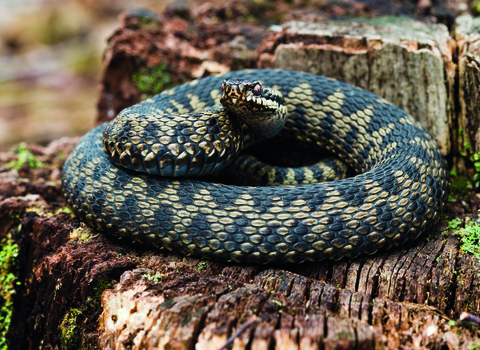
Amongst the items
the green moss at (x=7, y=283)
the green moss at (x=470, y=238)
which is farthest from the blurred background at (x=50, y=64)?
the green moss at (x=470, y=238)

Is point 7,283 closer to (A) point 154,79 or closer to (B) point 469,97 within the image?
(A) point 154,79

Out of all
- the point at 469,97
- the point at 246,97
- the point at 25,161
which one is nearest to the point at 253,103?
the point at 246,97

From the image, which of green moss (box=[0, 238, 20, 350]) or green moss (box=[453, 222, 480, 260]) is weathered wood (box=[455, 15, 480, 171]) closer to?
green moss (box=[453, 222, 480, 260])

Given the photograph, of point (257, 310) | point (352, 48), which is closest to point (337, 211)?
point (257, 310)

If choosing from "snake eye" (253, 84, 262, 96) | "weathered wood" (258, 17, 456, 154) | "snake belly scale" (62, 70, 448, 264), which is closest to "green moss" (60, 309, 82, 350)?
"snake belly scale" (62, 70, 448, 264)

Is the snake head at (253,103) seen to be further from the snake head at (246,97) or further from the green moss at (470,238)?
the green moss at (470,238)

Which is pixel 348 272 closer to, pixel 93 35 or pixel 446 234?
pixel 446 234

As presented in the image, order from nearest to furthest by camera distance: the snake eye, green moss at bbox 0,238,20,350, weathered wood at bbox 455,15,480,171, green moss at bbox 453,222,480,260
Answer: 1. green moss at bbox 453,222,480,260
2. the snake eye
3. green moss at bbox 0,238,20,350
4. weathered wood at bbox 455,15,480,171
